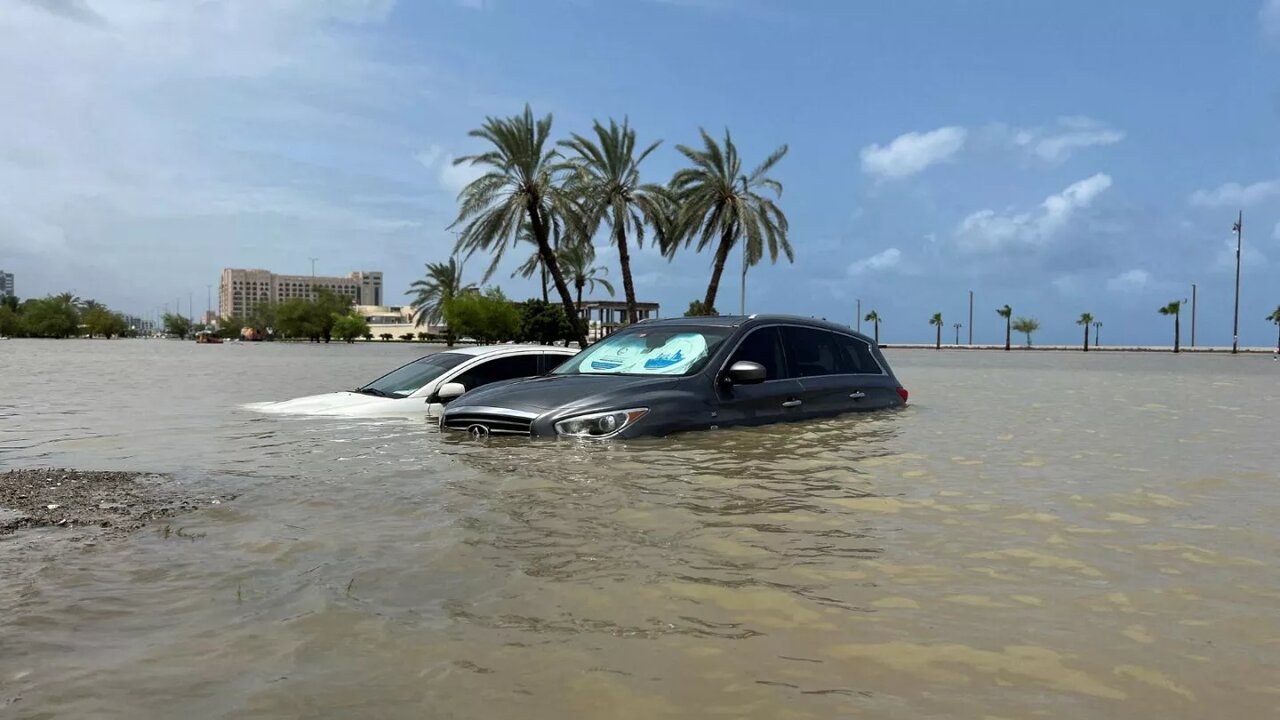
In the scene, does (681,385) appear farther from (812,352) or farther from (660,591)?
(660,591)

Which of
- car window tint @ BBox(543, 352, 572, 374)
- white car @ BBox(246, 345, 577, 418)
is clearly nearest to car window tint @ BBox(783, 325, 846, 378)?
white car @ BBox(246, 345, 577, 418)

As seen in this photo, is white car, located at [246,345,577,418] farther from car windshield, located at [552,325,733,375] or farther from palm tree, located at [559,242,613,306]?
palm tree, located at [559,242,613,306]

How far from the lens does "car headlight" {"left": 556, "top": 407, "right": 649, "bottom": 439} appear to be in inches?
299

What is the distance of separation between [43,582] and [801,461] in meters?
5.15

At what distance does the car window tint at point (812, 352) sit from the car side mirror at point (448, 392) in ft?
11.3

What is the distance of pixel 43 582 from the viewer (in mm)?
3832

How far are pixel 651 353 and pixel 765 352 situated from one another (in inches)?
46.5

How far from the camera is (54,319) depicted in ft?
496

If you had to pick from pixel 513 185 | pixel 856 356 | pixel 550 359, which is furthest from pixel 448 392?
pixel 513 185

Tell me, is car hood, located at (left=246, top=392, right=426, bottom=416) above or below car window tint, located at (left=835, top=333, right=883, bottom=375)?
below

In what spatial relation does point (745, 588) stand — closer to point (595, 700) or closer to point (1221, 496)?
point (595, 700)

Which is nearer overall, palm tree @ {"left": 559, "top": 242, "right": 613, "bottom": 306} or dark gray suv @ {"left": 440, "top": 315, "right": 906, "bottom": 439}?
dark gray suv @ {"left": 440, "top": 315, "right": 906, "bottom": 439}

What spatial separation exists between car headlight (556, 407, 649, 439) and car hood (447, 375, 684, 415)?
0.10 meters

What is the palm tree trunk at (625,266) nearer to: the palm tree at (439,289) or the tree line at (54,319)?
the palm tree at (439,289)
